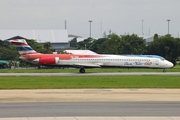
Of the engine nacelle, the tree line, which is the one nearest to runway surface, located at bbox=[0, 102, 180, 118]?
the engine nacelle

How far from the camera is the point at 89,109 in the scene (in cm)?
2145

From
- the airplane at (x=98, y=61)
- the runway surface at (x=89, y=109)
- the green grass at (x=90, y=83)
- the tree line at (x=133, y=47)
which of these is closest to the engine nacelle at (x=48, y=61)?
the airplane at (x=98, y=61)

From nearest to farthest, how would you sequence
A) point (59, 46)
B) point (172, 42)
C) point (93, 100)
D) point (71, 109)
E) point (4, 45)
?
point (71, 109) → point (93, 100) → point (172, 42) → point (4, 45) → point (59, 46)

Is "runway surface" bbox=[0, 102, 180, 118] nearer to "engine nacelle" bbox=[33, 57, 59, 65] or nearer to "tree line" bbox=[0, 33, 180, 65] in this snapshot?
"engine nacelle" bbox=[33, 57, 59, 65]

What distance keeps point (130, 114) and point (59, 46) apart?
148 m

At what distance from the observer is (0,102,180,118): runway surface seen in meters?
19.6

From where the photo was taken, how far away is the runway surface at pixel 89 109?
19.6 meters

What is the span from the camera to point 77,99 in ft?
87.0

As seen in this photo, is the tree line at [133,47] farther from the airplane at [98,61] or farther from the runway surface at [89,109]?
the runway surface at [89,109]

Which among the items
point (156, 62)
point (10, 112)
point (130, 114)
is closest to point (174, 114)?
point (130, 114)

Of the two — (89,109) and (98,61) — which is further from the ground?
(98,61)

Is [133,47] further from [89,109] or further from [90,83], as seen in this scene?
[89,109]

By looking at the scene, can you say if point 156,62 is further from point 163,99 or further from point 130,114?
point 130,114

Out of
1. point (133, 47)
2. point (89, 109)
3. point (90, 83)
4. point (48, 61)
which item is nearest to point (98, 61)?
point (48, 61)
